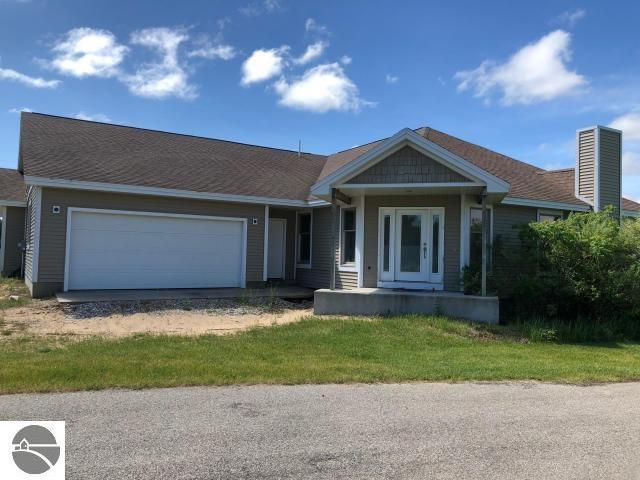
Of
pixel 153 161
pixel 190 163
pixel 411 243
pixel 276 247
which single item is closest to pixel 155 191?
pixel 153 161

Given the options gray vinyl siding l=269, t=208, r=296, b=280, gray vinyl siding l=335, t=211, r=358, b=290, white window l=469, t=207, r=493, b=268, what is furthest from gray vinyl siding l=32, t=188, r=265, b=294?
white window l=469, t=207, r=493, b=268

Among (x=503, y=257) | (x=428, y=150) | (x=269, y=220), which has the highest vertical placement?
(x=428, y=150)

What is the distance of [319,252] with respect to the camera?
1650 centimetres

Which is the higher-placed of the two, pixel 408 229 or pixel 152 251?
pixel 408 229

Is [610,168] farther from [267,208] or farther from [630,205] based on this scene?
[267,208]

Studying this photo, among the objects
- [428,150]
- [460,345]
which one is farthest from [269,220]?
[460,345]

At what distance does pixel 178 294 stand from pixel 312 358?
282 inches

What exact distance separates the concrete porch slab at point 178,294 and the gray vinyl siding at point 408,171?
446cm

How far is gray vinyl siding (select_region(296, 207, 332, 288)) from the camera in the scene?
52.5 ft

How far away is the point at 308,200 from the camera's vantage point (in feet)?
54.7

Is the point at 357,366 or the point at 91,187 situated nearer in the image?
the point at 357,366

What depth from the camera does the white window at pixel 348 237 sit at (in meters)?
14.6

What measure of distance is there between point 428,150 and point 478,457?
8.50 metres

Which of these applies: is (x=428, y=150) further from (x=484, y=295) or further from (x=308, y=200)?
(x=308, y=200)
